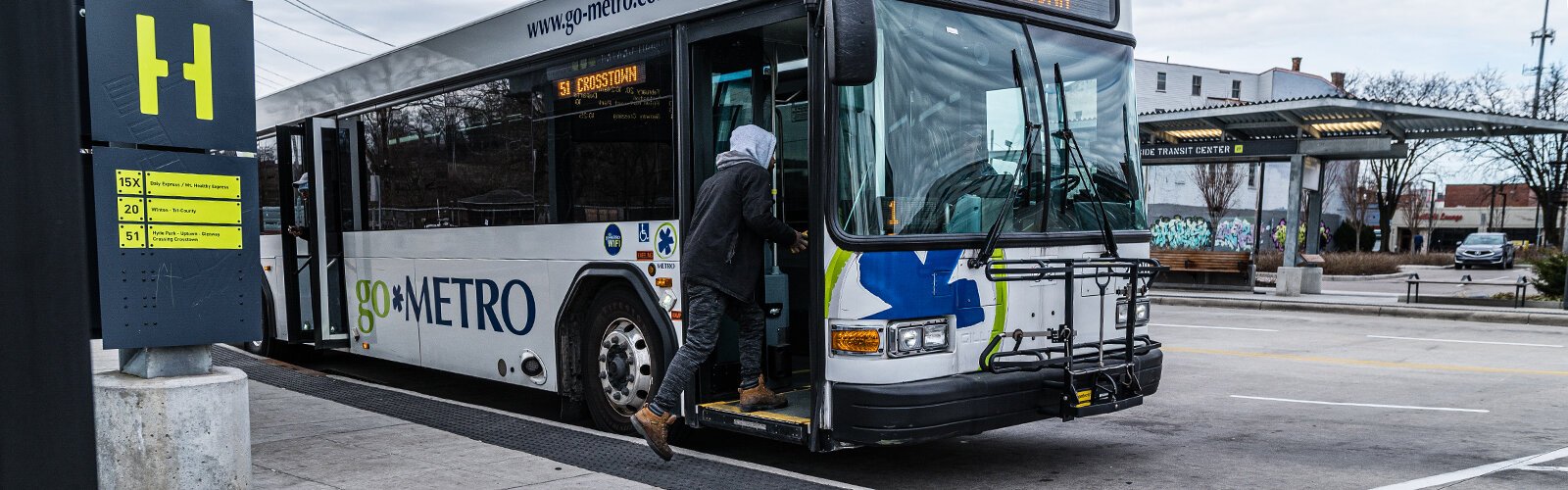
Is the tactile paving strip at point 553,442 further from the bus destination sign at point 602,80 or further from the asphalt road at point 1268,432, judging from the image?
the bus destination sign at point 602,80

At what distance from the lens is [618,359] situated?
6988 millimetres

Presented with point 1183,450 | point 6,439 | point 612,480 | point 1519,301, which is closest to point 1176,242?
point 1519,301

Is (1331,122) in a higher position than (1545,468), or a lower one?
higher

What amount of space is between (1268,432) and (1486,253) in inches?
1740

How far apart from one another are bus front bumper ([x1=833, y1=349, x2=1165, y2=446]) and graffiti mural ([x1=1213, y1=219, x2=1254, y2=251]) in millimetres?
44027

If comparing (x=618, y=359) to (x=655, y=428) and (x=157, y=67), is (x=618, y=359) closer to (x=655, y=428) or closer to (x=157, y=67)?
(x=655, y=428)

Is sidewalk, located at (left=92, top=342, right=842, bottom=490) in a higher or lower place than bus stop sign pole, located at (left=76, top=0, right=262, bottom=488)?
lower

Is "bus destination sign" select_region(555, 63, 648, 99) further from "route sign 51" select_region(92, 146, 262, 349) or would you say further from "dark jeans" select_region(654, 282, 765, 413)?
"route sign 51" select_region(92, 146, 262, 349)

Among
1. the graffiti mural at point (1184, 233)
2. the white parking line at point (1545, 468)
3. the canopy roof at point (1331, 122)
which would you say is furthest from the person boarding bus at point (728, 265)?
the graffiti mural at point (1184, 233)

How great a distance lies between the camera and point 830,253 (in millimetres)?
5445

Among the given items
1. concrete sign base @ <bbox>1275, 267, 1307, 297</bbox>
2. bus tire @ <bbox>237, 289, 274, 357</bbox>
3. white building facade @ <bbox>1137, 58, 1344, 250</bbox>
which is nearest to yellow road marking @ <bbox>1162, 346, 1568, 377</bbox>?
bus tire @ <bbox>237, 289, 274, 357</bbox>

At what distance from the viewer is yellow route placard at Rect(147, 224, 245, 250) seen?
470cm

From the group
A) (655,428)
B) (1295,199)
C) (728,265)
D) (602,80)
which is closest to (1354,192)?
(1295,199)

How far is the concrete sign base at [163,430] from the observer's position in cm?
463
